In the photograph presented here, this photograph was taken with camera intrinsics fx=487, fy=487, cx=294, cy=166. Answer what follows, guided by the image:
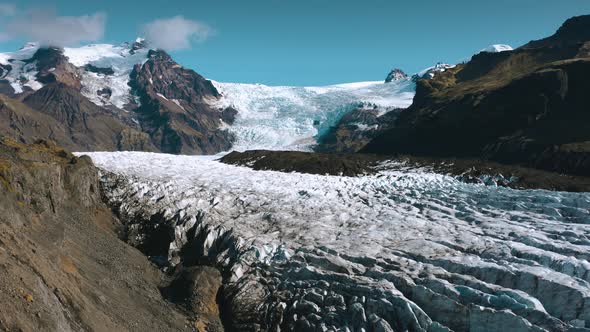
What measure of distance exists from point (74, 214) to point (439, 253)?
24.1m

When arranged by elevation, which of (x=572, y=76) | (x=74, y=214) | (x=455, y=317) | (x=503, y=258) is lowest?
(x=455, y=317)

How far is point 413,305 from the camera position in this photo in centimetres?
2423

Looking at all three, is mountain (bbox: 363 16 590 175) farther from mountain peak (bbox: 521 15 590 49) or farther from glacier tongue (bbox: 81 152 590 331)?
mountain peak (bbox: 521 15 590 49)

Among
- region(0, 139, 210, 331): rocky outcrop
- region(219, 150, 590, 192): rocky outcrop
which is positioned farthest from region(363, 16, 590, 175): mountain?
region(0, 139, 210, 331): rocky outcrop

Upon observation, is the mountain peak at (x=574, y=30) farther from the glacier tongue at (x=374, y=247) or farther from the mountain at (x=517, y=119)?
the glacier tongue at (x=374, y=247)

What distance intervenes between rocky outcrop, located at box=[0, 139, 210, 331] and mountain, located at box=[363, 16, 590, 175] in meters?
59.1

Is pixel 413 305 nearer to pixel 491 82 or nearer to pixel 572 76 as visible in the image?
pixel 572 76

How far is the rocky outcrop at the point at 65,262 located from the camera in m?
16.7

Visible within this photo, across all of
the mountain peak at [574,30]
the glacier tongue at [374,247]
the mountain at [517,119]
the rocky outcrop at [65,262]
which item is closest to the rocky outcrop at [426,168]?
the glacier tongue at [374,247]

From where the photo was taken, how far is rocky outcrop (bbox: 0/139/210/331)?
16.7m

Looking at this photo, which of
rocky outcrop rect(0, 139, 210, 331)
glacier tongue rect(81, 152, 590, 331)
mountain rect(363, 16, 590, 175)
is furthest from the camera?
mountain rect(363, 16, 590, 175)

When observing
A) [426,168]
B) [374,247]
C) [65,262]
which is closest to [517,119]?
[426,168]

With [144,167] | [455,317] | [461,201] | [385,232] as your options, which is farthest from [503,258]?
[144,167]

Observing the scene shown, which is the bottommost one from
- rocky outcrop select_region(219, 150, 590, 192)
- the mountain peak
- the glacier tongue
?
the glacier tongue
